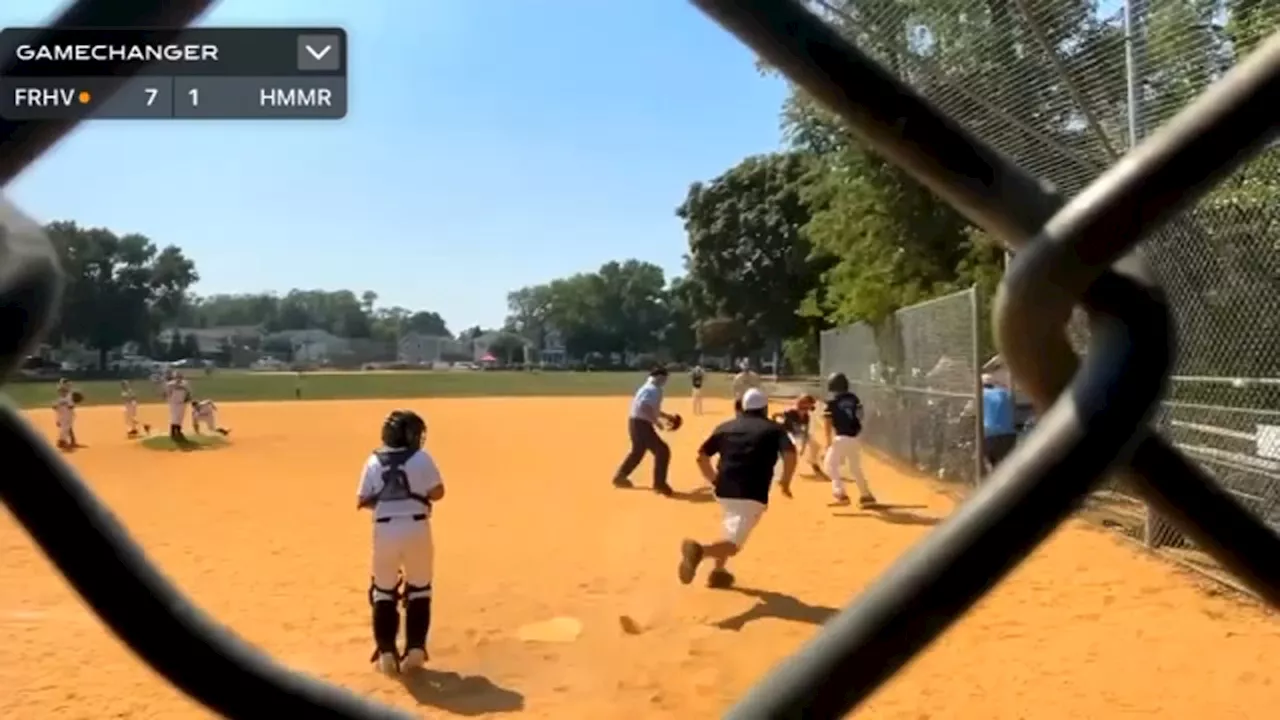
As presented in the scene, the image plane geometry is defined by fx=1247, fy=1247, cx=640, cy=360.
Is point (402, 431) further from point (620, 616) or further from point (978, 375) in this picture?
Result: point (978, 375)

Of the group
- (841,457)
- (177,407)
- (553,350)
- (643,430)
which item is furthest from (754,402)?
(553,350)

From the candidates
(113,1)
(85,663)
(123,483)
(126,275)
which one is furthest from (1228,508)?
(126,275)

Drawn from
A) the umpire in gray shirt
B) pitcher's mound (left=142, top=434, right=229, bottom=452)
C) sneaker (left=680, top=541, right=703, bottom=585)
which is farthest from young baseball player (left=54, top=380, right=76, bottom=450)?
sneaker (left=680, top=541, right=703, bottom=585)

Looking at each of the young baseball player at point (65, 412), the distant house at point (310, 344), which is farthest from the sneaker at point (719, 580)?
the distant house at point (310, 344)

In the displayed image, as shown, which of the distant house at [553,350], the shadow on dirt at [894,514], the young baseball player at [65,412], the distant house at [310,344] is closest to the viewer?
the shadow on dirt at [894,514]

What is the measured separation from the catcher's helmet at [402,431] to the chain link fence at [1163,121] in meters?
3.43

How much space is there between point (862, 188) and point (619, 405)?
77.2 feet

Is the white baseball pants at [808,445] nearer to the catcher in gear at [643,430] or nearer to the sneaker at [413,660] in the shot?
the catcher in gear at [643,430]

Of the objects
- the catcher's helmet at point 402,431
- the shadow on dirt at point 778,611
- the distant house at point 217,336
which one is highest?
the distant house at point 217,336

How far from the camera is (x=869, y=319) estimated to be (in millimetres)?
18547

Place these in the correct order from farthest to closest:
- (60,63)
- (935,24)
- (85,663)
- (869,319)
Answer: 1. (869,319)
2. (85,663)
3. (935,24)
4. (60,63)

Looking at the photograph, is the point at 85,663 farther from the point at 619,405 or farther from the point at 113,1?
the point at 619,405

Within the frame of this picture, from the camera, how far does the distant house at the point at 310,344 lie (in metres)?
80.8

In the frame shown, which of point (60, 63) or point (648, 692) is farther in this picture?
point (648, 692)
